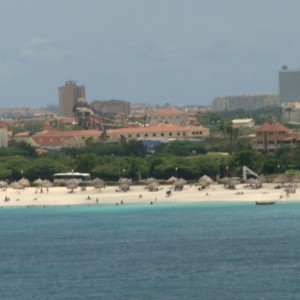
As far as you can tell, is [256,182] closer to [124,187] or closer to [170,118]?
[124,187]

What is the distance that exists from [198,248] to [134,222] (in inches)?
579

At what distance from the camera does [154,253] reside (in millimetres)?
65562

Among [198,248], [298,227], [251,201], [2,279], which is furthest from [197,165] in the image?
[2,279]

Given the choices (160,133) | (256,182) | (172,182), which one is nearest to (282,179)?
(256,182)

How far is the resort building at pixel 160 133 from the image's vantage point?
15025cm

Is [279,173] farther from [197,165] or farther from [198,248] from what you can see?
[198,248]

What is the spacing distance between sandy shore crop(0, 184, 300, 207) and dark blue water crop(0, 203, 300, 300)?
2.29 m

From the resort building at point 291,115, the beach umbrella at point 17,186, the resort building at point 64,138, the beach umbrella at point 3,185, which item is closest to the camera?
the beach umbrella at point 17,186

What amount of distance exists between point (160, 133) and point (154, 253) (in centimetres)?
8738

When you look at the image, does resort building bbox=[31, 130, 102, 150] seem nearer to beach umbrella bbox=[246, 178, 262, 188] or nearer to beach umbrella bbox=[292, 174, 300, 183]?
beach umbrella bbox=[292, 174, 300, 183]

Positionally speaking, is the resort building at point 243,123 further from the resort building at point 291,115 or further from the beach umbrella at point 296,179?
the beach umbrella at point 296,179

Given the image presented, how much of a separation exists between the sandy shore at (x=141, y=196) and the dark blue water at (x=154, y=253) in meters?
2.29

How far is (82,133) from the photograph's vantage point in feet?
494


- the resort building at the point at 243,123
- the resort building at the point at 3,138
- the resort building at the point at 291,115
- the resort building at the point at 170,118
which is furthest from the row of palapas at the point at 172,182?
the resort building at the point at 170,118
